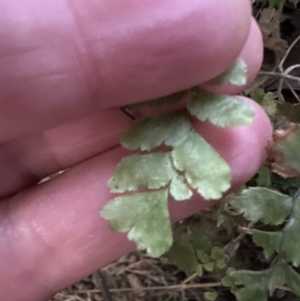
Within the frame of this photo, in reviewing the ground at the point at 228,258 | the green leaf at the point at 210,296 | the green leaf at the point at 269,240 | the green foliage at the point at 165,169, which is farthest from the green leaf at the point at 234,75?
the green leaf at the point at 210,296

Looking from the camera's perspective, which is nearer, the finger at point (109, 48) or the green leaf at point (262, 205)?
the finger at point (109, 48)

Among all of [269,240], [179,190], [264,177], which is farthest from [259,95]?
[179,190]

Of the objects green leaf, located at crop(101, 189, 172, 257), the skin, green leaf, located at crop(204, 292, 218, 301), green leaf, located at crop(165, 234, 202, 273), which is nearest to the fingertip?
the skin

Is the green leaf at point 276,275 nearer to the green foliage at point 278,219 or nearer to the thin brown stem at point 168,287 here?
the green foliage at point 278,219

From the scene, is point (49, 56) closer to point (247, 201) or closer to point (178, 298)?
point (247, 201)

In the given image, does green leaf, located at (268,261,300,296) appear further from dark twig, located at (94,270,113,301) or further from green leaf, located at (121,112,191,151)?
dark twig, located at (94,270,113,301)

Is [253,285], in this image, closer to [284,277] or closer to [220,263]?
[284,277]

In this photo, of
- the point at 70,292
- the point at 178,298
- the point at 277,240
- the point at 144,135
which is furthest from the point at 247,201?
the point at 70,292
